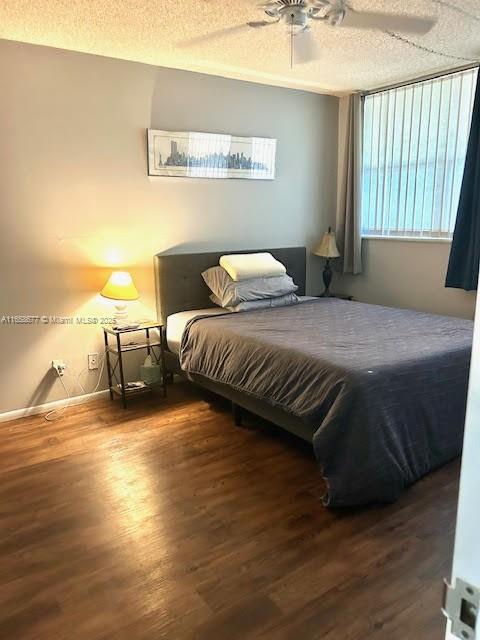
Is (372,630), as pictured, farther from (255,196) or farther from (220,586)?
(255,196)

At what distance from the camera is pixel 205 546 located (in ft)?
6.41

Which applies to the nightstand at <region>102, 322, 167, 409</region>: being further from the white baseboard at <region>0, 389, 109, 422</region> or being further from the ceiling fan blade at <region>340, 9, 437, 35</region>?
the ceiling fan blade at <region>340, 9, 437, 35</region>

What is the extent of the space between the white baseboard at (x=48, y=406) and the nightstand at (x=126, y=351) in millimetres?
124

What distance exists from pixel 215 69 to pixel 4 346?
104 inches

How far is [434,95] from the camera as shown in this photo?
3.89 meters

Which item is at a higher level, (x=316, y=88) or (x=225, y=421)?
(x=316, y=88)

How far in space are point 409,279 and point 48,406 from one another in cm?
326

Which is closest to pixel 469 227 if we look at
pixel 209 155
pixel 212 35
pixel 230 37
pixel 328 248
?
pixel 328 248

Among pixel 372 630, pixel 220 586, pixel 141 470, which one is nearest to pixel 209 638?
pixel 220 586

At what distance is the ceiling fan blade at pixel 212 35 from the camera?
9.31ft

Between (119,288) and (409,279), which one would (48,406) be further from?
(409,279)

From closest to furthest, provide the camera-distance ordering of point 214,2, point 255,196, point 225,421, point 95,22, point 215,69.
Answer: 1. point 214,2
2. point 95,22
3. point 225,421
4. point 215,69
5. point 255,196

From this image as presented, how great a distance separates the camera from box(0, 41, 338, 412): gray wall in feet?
10.2

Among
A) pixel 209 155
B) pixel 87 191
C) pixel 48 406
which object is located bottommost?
pixel 48 406
